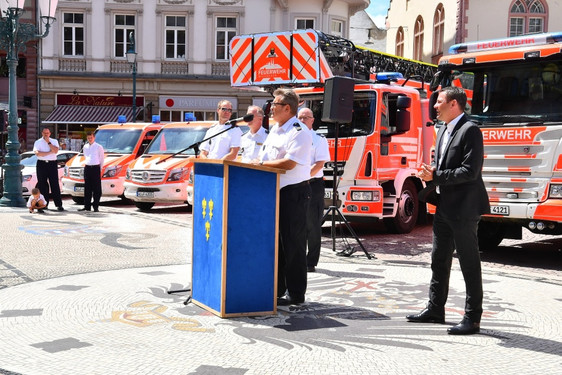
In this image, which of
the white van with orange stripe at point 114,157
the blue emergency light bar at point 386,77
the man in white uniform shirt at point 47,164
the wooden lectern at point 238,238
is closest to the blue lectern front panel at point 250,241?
the wooden lectern at point 238,238

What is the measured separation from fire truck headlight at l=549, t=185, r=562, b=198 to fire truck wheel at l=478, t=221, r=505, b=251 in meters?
1.66

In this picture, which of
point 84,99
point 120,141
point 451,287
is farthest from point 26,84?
point 451,287

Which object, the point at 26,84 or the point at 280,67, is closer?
the point at 280,67

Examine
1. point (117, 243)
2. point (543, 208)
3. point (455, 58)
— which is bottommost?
point (117, 243)

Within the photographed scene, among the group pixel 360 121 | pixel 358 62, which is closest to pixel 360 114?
pixel 360 121

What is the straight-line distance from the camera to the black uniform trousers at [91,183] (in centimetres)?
1534

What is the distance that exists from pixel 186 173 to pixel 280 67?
4.82m

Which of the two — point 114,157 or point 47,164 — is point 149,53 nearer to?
point 114,157

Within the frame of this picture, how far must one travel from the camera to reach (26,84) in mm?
34406

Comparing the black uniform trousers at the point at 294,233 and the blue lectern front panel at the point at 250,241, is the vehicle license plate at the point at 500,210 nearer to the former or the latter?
the black uniform trousers at the point at 294,233

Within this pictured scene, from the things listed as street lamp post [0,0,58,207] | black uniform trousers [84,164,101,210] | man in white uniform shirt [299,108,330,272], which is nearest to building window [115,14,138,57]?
street lamp post [0,0,58,207]

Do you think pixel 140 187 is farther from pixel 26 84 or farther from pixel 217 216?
pixel 26 84

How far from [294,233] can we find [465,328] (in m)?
1.66

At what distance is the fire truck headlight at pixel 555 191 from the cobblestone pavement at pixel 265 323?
93 centimetres
